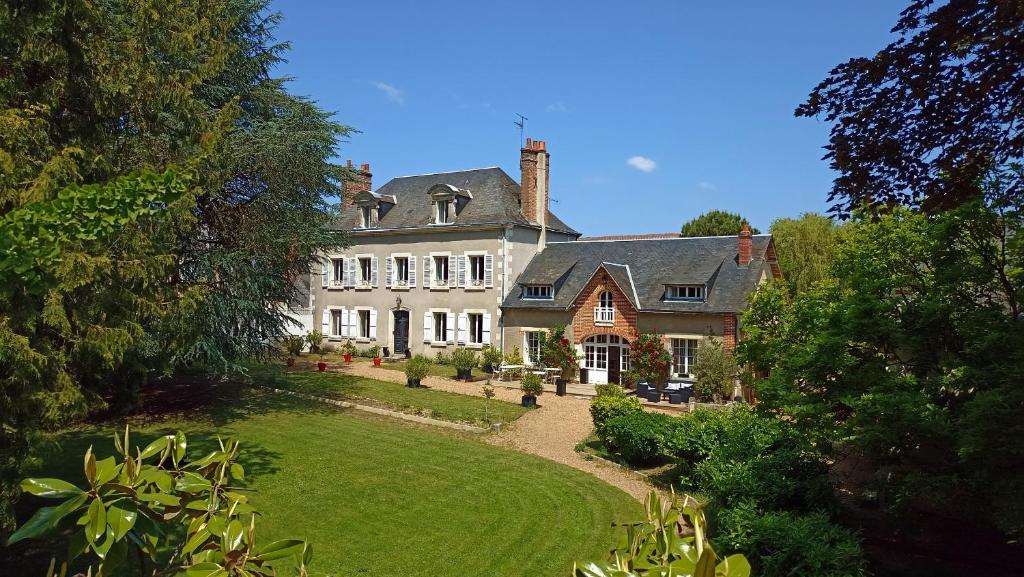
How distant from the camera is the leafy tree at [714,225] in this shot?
44.8 meters

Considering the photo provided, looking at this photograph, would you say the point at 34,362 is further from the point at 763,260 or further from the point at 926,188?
the point at 763,260

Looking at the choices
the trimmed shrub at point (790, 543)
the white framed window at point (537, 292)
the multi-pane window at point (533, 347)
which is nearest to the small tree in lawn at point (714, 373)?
the multi-pane window at point (533, 347)

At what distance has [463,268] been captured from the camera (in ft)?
95.8

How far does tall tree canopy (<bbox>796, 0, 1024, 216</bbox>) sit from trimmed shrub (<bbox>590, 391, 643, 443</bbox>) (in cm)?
899

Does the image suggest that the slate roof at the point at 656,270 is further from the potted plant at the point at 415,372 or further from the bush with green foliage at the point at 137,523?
the bush with green foliage at the point at 137,523

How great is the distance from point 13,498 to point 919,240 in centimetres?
1129

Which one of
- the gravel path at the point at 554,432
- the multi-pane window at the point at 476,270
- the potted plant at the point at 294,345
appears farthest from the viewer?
the potted plant at the point at 294,345

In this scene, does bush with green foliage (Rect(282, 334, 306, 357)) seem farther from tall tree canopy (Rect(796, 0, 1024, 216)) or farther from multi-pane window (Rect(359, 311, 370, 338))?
tall tree canopy (Rect(796, 0, 1024, 216))

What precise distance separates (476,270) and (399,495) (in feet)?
59.5

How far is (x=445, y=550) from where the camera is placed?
364 inches

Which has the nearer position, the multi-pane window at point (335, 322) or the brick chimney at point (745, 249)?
the brick chimney at point (745, 249)

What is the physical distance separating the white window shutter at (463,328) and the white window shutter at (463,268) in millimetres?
1408

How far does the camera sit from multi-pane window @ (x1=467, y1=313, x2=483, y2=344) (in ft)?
94.2

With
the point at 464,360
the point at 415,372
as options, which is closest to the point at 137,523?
the point at 415,372
